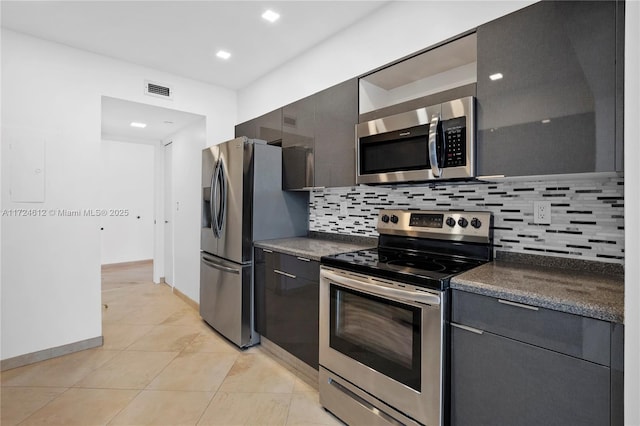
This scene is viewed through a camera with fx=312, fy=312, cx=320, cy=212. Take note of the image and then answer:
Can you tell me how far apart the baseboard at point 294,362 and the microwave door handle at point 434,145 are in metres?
1.57

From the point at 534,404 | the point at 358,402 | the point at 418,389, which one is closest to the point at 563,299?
the point at 534,404

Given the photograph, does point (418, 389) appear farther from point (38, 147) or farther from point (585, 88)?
point (38, 147)

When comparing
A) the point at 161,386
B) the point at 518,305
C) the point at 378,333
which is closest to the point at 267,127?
the point at 378,333

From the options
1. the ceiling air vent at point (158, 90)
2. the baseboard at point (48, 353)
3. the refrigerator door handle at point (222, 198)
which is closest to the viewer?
the baseboard at point (48, 353)

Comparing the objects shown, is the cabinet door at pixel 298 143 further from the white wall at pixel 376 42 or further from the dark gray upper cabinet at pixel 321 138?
the white wall at pixel 376 42

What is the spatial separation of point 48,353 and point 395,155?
3.19 metres

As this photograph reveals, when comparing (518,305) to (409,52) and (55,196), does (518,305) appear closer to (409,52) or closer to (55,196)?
(409,52)

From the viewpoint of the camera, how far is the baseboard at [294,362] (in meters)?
2.22

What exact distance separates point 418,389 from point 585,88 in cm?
151

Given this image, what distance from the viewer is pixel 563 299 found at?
113 cm

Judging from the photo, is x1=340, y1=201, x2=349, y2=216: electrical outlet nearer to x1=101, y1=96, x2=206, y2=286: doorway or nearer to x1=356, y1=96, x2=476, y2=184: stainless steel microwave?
x1=356, y1=96, x2=476, y2=184: stainless steel microwave

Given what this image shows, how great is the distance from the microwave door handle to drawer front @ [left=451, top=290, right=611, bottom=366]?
69 cm

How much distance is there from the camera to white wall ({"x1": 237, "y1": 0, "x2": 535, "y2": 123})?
1.77 meters

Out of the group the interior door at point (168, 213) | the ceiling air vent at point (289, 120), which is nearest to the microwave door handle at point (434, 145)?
the ceiling air vent at point (289, 120)
